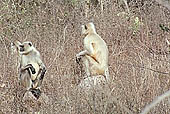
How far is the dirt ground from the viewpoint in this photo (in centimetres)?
399

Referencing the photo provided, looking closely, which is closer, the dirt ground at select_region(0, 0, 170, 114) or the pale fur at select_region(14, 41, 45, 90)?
the dirt ground at select_region(0, 0, 170, 114)

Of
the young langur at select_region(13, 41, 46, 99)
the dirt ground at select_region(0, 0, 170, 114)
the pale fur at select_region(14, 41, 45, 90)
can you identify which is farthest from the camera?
the pale fur at select_region(14, 41, 45, 90)

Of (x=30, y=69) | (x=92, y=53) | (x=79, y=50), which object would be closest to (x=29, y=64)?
(x=30, y=69)

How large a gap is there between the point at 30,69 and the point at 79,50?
1746 mm

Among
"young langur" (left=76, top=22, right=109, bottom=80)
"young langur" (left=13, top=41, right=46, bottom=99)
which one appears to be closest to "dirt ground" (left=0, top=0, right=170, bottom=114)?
"young langur" (left=13, top=41, right=46, bottom=99)

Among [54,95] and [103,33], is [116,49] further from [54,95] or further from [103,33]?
[54,95]

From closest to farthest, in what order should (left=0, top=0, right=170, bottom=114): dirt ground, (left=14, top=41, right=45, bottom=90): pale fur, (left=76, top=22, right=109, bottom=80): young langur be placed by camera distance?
(left=0, top=0, right=170, bottom=114): dirt ground < (left=14, top=41, right=45, bottom=90): pale fur < (left=76, top=22, right=109, bottom=80): young langur

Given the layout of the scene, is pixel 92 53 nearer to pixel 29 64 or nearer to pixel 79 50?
pixel 79 50

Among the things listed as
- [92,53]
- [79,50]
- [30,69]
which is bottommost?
[30,69]

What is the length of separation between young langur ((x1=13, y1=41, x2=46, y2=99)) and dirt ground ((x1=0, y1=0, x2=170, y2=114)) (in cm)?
11

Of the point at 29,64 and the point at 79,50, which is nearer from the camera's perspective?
the point at 29,64

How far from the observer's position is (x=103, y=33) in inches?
320

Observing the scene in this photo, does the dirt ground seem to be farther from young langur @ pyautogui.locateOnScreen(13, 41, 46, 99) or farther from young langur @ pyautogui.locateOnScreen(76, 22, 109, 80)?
young langur @ pyautogui.locateOnScreen(76, 22, 109, 80)

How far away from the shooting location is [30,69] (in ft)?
19.3
